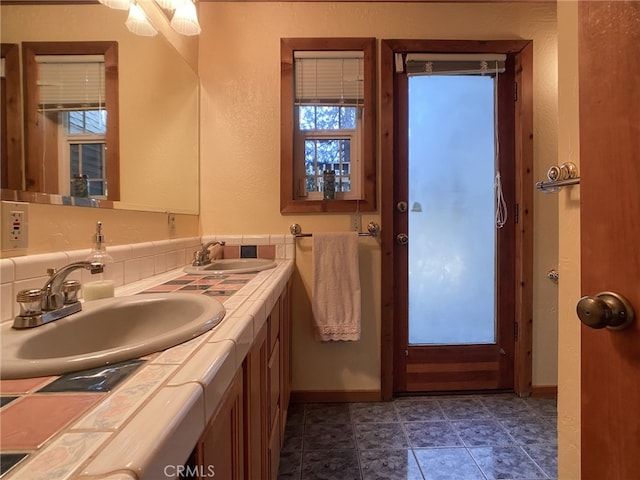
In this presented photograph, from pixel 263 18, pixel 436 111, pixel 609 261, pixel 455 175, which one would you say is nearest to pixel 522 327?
pixel 455 175

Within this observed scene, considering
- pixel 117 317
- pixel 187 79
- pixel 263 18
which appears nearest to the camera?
pixel 117 317

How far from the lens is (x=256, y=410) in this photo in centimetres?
76

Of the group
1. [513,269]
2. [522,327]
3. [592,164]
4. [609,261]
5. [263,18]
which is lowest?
[522,327]

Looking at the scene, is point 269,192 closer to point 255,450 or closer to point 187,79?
point 187,79

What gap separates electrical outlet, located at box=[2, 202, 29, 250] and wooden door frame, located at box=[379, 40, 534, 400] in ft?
4.78

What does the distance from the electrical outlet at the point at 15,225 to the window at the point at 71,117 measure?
73 mm

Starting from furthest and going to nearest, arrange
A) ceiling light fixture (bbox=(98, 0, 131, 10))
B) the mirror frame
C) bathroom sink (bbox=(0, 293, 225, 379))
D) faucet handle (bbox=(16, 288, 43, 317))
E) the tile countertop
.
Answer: ceiling light fixture (bbox=(98, 0, 131, 10)), the mirror frame, faucet handle (bbox=(16, 288, 43, 317)), bathroom sink (bbox=(0, 293, 225, 379)), the tile countertop

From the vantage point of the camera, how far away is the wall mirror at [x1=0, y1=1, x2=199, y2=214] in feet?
2.23

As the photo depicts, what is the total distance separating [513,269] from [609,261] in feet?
4.89

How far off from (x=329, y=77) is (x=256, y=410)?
5.54ft

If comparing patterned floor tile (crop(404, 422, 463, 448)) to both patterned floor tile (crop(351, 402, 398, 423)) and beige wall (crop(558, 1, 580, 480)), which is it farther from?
beige wall (crop(558, 1, 580, 480))

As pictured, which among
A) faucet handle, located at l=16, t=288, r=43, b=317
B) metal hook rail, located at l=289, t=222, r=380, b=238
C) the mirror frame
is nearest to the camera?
faucet handle, located at l=16, t=288, r=43, b=317

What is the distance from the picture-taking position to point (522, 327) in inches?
67.9

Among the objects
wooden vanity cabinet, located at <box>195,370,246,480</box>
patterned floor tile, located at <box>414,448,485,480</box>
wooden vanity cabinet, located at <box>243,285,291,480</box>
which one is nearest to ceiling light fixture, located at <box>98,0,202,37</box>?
wooden vanity cabinet, located at <box>243,285,291,480</box>
